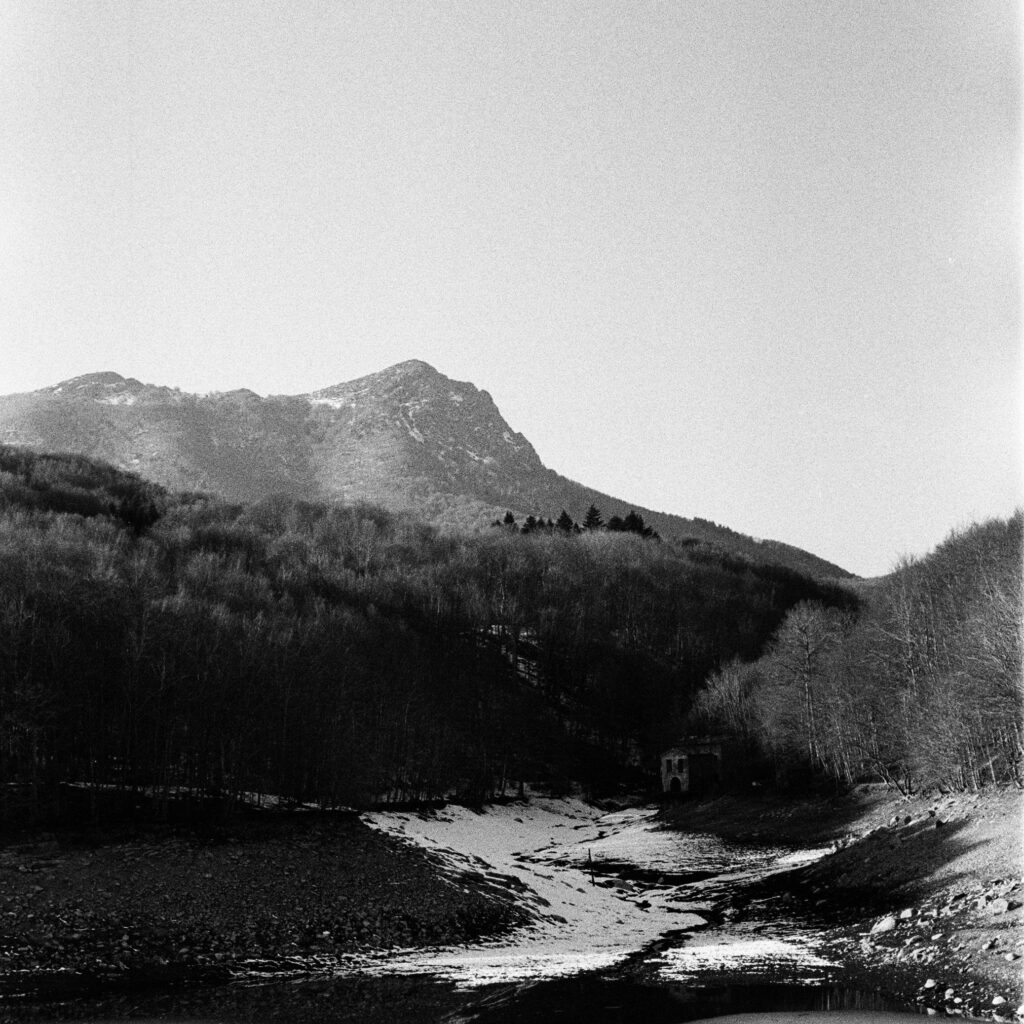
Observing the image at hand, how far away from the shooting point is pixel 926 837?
39344 mm

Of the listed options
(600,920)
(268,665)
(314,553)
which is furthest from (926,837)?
(314,553)

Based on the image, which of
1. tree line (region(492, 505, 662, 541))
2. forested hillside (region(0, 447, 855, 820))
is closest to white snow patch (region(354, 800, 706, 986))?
forested hillside (region(0, 447, 855, 820))

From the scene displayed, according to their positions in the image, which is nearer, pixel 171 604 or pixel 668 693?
pixel 171 604

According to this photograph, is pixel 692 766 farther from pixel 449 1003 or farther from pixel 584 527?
pixel 584 527

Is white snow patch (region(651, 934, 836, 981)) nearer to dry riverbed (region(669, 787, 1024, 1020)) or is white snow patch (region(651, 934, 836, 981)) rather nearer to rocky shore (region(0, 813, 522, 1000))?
dry riverbed (region(669, 787, 1024, 1020))

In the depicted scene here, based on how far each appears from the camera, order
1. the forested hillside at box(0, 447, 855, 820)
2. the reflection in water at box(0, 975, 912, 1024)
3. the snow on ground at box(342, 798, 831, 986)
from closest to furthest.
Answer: the reflection in water at box(0, 975, 912, 1024) < the snow on ground at box(342, 798, 831, 986) < the forested hillside at box(0, 447, 855, 820)

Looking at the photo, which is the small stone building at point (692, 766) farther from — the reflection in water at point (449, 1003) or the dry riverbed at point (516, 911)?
the reflection in water at point (449, 1003)

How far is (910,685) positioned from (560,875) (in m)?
29.0

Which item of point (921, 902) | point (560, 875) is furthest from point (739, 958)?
point (560, 875)

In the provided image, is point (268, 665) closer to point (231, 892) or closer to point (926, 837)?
point (231, 892)

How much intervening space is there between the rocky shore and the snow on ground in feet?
6.61

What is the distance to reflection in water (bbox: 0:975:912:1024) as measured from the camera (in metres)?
22.3

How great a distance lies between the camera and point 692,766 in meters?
84.6

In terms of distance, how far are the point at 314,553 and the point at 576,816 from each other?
221ft
